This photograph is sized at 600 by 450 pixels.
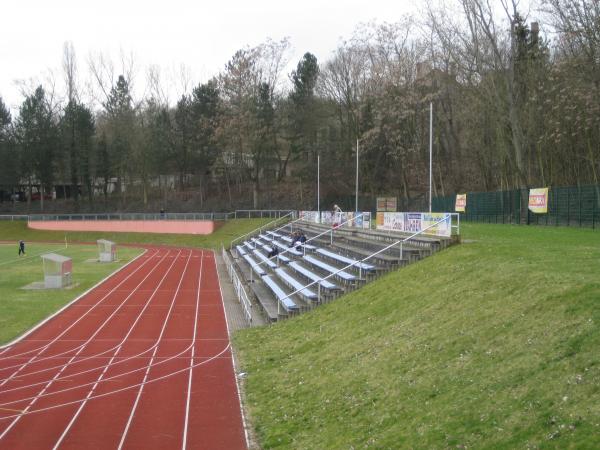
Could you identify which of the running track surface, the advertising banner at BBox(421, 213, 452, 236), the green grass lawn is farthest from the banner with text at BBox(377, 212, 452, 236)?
the green grass lawn

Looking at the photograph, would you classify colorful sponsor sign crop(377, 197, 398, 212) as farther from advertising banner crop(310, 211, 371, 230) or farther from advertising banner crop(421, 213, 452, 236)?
advertising banner crop(421, 213, 452, 236)

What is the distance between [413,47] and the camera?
4691 centimetres

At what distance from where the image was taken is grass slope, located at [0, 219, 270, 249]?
55562mm

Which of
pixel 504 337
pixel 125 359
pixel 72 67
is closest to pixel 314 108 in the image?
pixel 72 67

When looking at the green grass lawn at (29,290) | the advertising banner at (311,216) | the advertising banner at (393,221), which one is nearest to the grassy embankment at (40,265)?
the green grass lawn at (29,290)

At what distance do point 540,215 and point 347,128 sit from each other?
106 feet

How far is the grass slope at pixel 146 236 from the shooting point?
55562 mm

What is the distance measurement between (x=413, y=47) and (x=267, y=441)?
1658 inches

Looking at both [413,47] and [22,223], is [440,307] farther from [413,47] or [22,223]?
[22,223]

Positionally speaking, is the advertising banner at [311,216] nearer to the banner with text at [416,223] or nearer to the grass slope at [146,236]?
the grass slope at [146,236]

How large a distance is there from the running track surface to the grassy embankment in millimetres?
995

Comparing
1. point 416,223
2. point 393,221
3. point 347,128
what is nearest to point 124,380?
point 416,223

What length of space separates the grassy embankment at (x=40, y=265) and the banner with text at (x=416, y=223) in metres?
12.4

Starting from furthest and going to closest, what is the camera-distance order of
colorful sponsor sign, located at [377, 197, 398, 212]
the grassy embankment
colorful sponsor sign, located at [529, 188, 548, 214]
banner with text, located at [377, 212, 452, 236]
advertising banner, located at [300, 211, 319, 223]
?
colorful sponsor sign, located at [377, 197, 398, 212] < advertising banner, located at [300, 211, 319, 223] < colorful sponsor sign, located at [529, 188, 548, 214] < the grassy embankment < banner with text, located at [377, 212, 452, 236]
